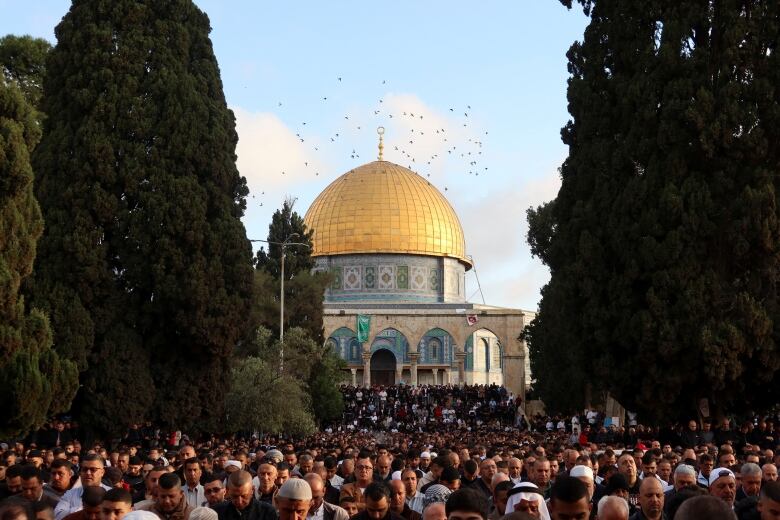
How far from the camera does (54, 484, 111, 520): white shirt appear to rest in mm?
8262

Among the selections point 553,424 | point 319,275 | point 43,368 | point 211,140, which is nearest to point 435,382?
point 319,275

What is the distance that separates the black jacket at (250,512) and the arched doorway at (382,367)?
50959 millimetres

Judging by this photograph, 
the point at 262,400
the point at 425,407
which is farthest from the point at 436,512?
the point at 425,407

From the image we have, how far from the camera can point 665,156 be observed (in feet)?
71.0

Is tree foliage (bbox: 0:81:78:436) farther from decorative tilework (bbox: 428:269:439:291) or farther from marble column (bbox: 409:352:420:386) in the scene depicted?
decorative tilework (bbox: 428:269:439:291)

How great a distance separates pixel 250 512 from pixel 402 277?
51705mm

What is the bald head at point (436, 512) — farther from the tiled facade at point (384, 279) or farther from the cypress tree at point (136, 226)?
the tiled facade at point (384, 279)

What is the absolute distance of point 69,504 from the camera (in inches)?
329

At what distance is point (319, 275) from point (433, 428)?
8.29 m

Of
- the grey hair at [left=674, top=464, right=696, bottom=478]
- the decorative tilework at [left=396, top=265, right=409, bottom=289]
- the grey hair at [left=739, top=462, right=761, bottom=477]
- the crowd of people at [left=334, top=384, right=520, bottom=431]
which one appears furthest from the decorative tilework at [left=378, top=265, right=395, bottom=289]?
the grey hair at [left=739, top=462, right=761, bottom=477]

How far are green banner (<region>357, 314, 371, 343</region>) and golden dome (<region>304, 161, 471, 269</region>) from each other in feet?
15.7

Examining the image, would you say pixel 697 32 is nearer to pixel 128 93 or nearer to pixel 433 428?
pixel 128 93

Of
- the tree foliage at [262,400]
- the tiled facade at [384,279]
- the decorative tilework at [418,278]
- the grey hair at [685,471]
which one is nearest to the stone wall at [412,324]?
the tiled facade at [384,279]

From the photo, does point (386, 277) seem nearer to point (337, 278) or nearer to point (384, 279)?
point (384, 279)
